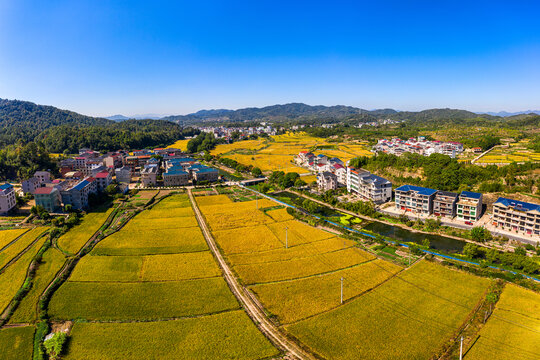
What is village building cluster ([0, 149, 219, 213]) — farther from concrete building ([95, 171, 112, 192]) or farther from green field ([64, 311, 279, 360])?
green field ([64, 311, 279, 360])

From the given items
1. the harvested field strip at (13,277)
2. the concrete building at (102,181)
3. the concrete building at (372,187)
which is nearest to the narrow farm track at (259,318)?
the harvested field strip at (13,277)

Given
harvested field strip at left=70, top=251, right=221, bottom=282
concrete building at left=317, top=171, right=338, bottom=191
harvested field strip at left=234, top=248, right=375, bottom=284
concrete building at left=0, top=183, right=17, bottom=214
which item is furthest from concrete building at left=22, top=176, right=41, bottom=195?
concrete building at left=317, top=171, right=338, bottom=191

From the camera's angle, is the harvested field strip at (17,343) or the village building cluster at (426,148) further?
the village building cluster at (426,148)

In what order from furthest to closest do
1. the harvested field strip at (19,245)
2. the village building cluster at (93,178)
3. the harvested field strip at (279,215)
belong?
the village building cluster at (93,178), the harvested field strip at (279,215), the harvested field strip at (19,245)

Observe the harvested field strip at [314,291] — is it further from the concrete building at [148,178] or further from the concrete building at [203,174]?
the concrete building at [148,178]

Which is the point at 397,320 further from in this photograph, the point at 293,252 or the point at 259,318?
the point at 293,252
